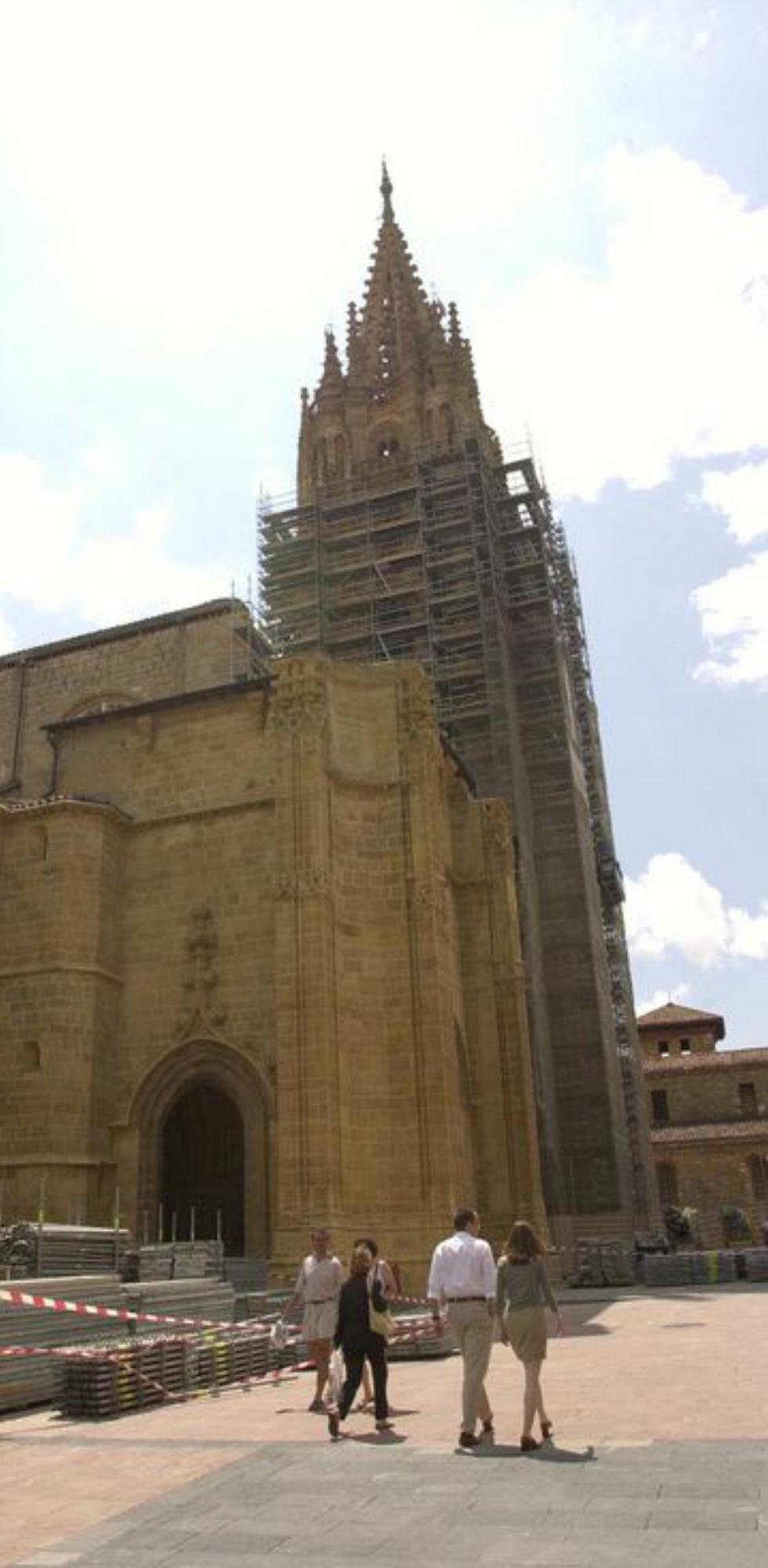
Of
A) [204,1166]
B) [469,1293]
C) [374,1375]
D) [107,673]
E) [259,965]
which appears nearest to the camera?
[469,1293]

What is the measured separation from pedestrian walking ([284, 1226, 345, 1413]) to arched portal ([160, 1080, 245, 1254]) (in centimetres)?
1067

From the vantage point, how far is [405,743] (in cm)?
2292

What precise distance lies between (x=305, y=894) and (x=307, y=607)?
24557 mm

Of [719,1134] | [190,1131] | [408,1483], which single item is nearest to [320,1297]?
[408,1483]

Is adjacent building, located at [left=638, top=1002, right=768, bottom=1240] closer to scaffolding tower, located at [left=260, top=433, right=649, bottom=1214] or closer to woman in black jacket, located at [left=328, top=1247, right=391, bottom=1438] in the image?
scaffolding tower, located at [left=260, top=433, right=649, bottom=1214]

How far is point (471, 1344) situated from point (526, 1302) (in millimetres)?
513

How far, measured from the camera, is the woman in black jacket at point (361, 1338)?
28.3ft

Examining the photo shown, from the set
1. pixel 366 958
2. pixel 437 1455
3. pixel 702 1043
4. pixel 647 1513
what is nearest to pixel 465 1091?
pixel 366 958

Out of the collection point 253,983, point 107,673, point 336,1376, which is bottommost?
point 336,1376

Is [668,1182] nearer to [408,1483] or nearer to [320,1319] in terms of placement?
[320,1319]

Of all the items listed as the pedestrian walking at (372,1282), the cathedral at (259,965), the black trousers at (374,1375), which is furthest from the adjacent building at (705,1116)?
the black trousers at (374,1375)

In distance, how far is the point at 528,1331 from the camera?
7.88 meters

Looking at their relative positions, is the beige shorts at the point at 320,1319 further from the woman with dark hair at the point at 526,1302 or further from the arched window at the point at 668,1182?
the arched window at the point at 668,1182

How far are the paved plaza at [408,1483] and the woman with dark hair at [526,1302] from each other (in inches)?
20.0
